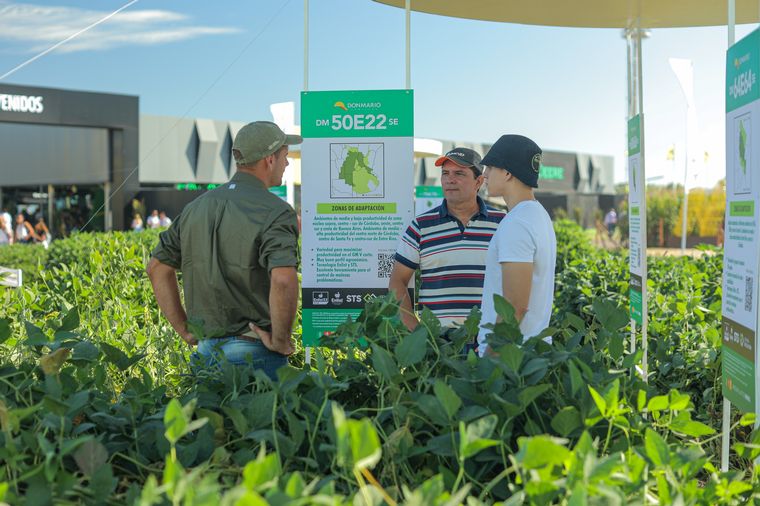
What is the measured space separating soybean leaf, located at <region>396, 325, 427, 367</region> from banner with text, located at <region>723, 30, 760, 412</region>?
1.32 meters

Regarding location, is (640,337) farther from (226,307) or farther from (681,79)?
(681,79)

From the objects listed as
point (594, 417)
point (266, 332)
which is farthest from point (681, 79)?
point (594, 417)

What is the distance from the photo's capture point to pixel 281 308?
302cm

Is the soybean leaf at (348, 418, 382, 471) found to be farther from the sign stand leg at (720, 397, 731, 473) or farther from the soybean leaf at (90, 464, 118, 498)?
the sign stand leg at (720, 397, 731, 473)

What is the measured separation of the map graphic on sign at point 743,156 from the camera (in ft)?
8.72

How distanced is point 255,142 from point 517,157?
1.05 meters

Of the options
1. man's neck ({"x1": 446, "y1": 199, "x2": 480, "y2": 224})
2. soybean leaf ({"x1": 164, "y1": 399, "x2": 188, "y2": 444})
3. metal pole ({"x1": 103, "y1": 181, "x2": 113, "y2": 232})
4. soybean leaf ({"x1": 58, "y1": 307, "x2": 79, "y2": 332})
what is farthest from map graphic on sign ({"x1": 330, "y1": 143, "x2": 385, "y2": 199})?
metal pole ({"x1": 103, "y1": 181, "x2": 113, "y2": 232})

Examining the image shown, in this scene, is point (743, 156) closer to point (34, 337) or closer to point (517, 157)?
point (517, 157)

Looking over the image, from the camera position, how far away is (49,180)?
92.8ft

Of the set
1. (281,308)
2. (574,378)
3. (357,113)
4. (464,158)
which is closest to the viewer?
(574,378)

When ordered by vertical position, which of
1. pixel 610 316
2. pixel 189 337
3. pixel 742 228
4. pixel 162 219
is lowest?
pixel 189 337

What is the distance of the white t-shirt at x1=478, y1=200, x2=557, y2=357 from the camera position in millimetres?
2920

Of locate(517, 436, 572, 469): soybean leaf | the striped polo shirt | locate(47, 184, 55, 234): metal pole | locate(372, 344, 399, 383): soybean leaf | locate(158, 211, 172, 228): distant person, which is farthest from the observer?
locate(47, 184, 55, 234): metal pole

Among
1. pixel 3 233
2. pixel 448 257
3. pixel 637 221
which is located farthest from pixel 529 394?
pixel 3 233
